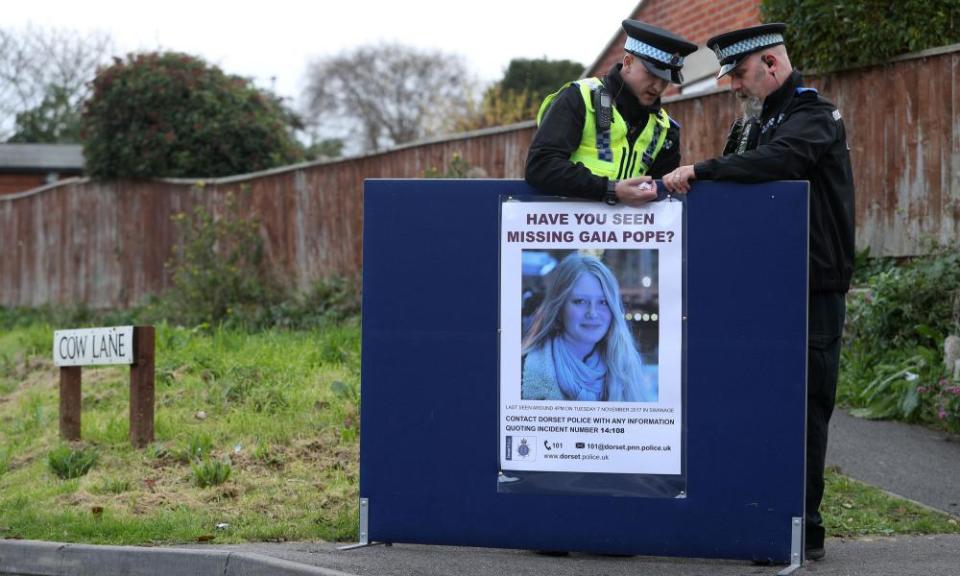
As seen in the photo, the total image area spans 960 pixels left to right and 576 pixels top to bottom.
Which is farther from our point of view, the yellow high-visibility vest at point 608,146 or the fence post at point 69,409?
the fence post at point 69,409

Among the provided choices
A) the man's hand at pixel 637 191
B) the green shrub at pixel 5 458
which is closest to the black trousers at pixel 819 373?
the man's hand at pixel 637 191

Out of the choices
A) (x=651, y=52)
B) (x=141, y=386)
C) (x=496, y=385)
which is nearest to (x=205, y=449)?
(x=141, y=386)

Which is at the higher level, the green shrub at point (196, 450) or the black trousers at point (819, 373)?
the black trousers at point (819, 373)

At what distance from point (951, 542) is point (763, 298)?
1.69 meters

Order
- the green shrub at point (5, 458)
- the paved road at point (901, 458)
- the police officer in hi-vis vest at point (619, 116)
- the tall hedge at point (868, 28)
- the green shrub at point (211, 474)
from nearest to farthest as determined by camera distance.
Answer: the police officer in hi-vis vest at point (619, 116) → the paved road at point (901, 458) → the green shrub at point (211, 474) → the green shrub at point (5, 458) → the tall hedge at point (868, 28)

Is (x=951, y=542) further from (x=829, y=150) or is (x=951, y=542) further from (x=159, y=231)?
(x=159, y=231)

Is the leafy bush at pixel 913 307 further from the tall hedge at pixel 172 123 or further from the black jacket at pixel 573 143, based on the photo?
the tall hedge at pixel 172 123

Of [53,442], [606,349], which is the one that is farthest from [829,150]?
[53,442]

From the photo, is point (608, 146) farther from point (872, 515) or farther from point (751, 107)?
point (872, 515)

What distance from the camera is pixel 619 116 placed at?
191 inches

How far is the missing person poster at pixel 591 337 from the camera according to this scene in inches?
175

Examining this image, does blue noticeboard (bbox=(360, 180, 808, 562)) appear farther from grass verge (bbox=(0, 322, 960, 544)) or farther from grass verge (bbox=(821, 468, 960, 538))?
grass verge (bbox=(821, 468, 960, 538))

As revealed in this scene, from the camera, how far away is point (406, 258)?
15.2 ft

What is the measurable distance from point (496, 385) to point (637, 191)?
0.87m
